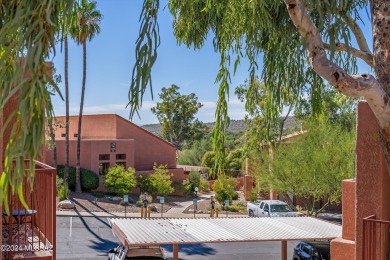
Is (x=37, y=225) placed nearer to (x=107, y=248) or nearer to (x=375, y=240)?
(x=375, y=240)

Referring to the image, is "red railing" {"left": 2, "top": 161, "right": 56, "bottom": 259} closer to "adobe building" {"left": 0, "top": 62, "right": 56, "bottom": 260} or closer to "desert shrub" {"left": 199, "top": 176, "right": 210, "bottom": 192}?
"adobe building" {"left": 0, "top": 62, "right": 56, "bottom": 260}

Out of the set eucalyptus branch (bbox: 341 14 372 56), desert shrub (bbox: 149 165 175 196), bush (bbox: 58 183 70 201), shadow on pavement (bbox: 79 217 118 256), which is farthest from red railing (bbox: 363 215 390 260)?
desert shrub (bbox: 149 165 175 196)

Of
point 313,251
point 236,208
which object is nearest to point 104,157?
point 236,208

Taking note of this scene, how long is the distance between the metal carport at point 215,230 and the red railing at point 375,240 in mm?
6723

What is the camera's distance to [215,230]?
15.7 metres

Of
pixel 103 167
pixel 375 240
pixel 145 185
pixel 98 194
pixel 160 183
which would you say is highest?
pixel 375 240

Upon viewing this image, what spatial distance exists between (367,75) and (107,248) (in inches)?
744

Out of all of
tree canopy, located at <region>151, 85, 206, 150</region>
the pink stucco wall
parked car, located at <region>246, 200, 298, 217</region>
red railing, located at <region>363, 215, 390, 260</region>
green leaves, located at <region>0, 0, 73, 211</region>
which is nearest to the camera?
green leaves, located at <region>0, 0, 73, 211</region>

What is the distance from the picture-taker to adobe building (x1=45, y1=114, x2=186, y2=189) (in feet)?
138

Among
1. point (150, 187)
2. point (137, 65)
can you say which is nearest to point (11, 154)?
point (137, 65)

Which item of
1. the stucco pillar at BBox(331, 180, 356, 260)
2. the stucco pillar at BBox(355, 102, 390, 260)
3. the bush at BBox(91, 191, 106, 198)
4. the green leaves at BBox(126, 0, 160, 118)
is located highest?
the green leaves at BBox(126, 0, 160, 118)

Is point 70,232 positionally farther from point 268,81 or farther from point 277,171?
point 268,81

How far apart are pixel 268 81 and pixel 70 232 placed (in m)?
20.8

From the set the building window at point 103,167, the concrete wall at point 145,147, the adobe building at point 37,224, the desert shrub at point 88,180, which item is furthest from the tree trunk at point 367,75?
the concrete wall at point 145,147
